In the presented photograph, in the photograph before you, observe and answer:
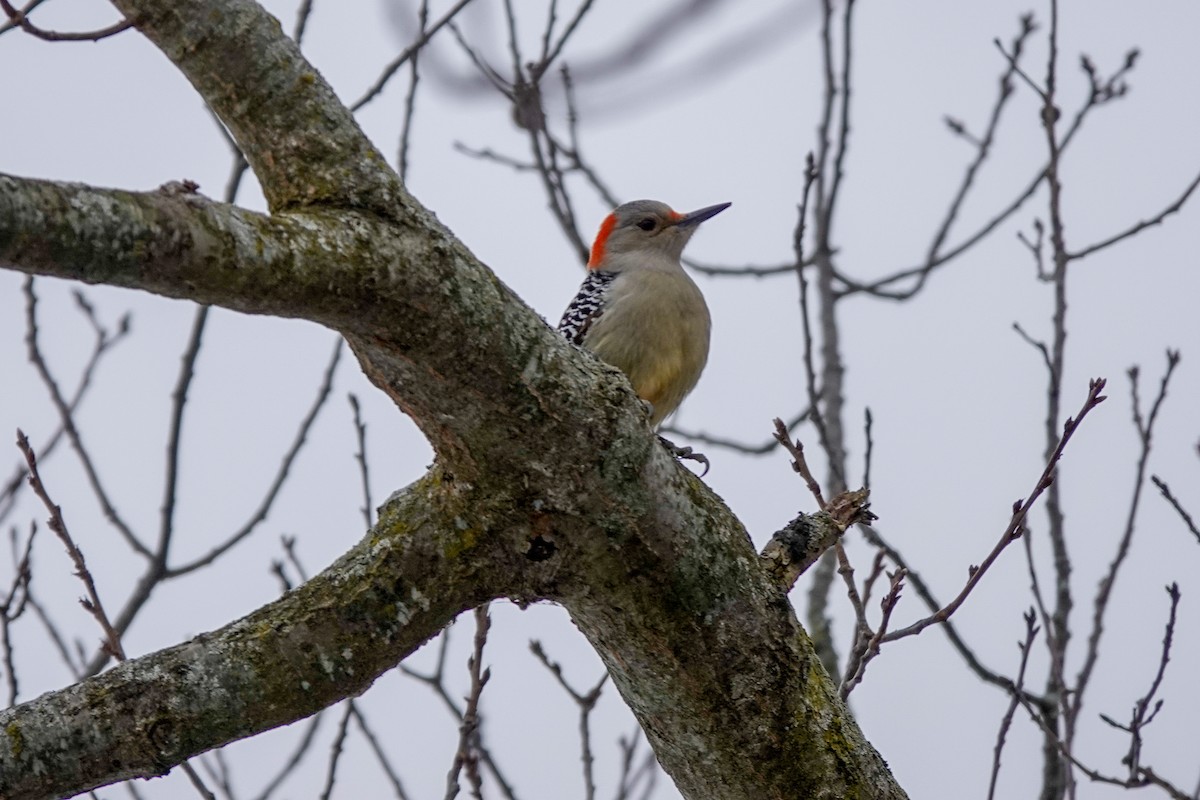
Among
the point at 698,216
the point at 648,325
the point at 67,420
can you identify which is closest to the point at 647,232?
the point at 698,216

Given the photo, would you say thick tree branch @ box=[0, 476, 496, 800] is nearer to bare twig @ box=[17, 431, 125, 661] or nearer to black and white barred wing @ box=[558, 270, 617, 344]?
bare twig @ box=[17, 431, 125, 661]

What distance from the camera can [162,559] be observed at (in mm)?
5359

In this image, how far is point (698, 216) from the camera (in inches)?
312

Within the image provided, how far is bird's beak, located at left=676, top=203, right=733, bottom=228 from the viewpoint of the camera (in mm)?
7910

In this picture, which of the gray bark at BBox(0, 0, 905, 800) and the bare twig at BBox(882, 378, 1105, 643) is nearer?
the gray bark at BBox(0, 0, 905, 800)

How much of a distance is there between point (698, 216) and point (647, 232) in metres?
0.31

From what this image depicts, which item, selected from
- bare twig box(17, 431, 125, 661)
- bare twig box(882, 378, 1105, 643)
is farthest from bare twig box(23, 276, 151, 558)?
bare twig box(882, 378, 1105, 643)

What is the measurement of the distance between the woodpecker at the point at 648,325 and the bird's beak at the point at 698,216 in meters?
0.42

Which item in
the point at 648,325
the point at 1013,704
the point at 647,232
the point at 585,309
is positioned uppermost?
the point at 647,232

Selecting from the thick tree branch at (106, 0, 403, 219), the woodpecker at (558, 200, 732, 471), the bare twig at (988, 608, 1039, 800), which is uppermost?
the woodpecker at (558, 200, 732, 471)

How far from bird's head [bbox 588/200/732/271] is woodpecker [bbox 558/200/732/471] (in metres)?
0.22

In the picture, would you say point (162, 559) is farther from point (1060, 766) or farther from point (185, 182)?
point (1060, 766)

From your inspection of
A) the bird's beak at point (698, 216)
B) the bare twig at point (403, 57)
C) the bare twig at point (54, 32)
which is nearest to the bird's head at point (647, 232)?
the bird's beak at point (698, 216)

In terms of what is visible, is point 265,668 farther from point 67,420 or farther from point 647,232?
point 647,232
